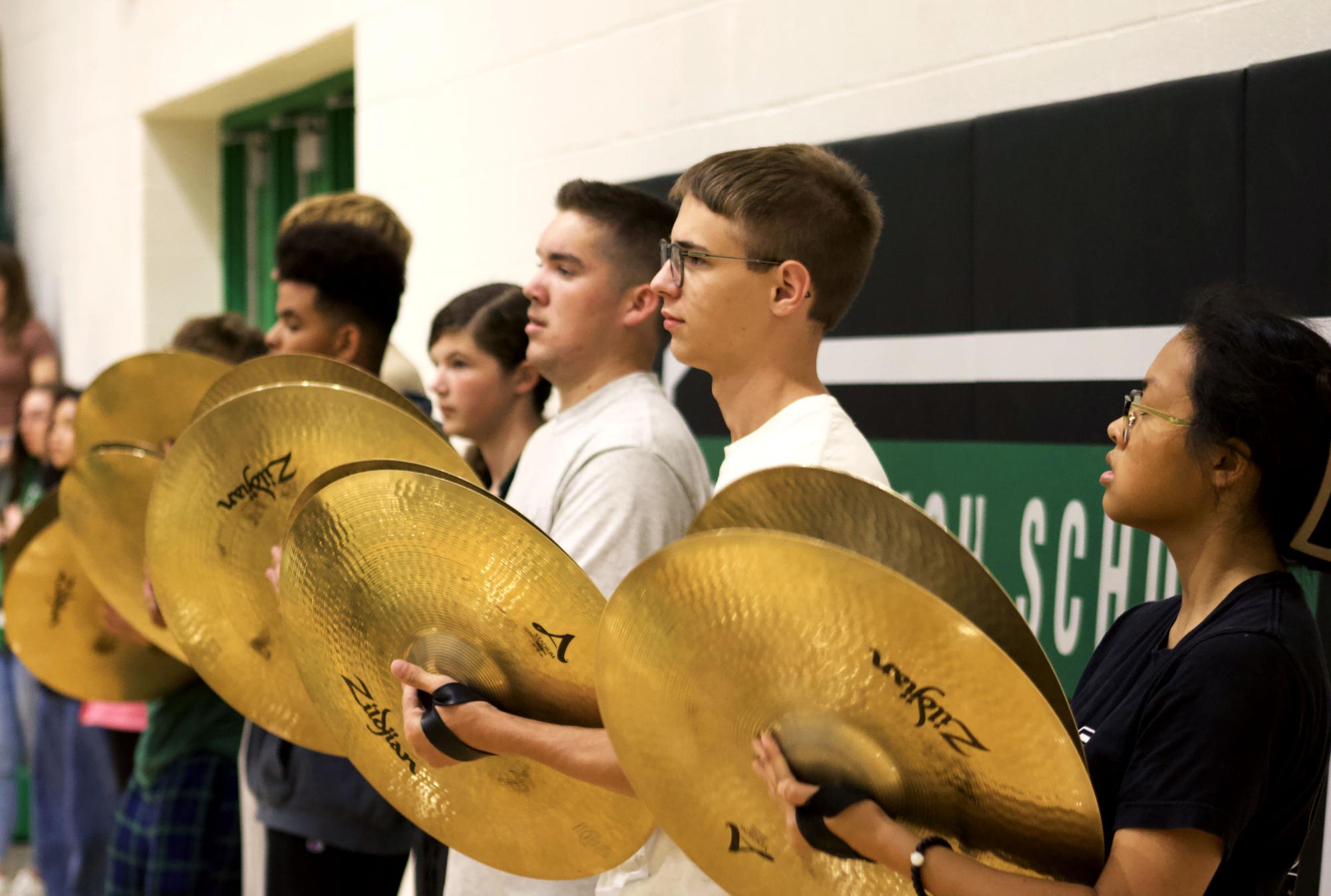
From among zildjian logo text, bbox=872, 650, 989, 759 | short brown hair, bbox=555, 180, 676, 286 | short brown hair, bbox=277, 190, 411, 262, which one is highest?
short brown hair, bbox=277, 190, 411, 262

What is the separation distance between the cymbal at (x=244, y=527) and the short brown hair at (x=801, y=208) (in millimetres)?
498

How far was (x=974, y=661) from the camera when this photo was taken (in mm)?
971

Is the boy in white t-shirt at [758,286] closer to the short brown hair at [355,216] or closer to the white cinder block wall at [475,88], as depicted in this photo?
the white cinder block wall at [475,88]

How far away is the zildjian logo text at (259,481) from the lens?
1707mm

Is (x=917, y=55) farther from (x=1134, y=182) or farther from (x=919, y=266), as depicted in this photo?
(x=1134, y=182)

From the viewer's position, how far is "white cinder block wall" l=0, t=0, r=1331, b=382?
213 centimetres

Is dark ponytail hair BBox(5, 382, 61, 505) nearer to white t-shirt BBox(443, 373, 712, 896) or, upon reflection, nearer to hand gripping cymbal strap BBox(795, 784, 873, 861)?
white t-shirt BBox(443, 373, 712, 896)

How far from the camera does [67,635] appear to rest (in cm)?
280

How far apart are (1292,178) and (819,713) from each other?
1099 millimetres

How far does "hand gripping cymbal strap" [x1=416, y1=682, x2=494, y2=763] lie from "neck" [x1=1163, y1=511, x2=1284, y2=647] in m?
0.67

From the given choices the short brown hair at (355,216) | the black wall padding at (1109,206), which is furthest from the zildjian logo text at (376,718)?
the short brown hair at (355,216)

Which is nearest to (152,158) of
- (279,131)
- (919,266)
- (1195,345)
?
(279,131)

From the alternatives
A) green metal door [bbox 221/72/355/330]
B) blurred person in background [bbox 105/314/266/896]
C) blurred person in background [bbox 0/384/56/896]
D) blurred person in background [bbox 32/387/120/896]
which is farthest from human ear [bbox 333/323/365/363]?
green metal door [bbox 221/72/355/330]

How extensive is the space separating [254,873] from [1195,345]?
6.48ft
